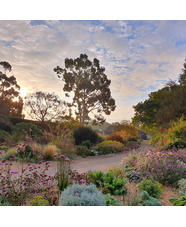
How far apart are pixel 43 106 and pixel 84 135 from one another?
14.8ft

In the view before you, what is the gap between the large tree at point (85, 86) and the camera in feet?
54.2

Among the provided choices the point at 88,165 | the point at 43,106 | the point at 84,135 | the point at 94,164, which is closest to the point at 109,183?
the point at 88,165

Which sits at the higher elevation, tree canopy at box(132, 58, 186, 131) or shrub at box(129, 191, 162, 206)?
tree canopy at box(132, 58, 186, 131)

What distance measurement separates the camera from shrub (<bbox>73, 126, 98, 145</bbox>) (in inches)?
480

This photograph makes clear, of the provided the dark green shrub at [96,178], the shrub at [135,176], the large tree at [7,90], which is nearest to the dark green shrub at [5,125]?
the large tree at [7,90]

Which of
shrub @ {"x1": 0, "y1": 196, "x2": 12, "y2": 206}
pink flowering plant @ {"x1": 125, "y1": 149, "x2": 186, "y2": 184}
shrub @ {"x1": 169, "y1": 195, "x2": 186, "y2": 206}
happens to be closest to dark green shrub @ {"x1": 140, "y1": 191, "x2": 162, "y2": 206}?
shrub @ {"x1": 169, "y1": 195, "x2": 186, "y2": 206}

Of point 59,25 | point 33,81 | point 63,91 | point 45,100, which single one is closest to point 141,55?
point 59,25

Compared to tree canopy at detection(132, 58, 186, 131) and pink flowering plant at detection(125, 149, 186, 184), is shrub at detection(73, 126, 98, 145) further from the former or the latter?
pink flowering plant at detection(125, 149, 186, 184)

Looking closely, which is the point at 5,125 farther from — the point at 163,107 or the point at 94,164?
the point at 163,107

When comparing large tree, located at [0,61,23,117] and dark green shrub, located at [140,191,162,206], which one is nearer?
dark green shrub, located at [140,191,162,206]

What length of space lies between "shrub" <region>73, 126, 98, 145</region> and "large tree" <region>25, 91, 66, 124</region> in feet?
10.6

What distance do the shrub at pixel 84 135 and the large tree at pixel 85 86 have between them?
4.23 metres

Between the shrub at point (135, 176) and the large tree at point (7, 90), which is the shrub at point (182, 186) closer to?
the shrub at point (135, 176)

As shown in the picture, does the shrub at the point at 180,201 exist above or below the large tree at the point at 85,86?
below
